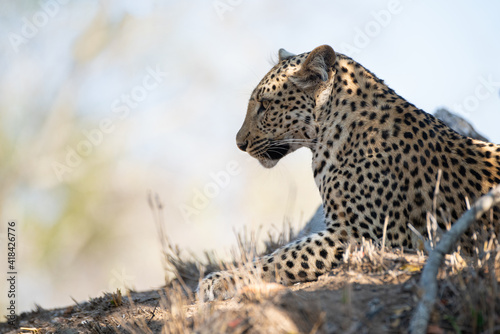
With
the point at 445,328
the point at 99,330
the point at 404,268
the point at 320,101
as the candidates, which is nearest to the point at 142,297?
the point at 99,330

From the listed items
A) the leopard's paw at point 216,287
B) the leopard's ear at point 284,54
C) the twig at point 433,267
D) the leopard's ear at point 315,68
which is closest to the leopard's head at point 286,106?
the leopard's ear at point 315,68

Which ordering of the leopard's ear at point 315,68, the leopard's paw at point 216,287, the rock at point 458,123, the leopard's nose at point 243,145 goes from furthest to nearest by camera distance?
the rock at point 458,123, the leopard's nose at point 243,145, the leopard's ear at point 315,68, the leopard's paw at point 216,287

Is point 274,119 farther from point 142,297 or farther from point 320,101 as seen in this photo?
point 142,297

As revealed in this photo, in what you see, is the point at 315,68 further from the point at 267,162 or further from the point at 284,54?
the point at 267,162

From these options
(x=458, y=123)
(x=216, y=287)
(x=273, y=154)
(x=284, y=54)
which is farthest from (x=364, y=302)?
(x=458, y=123)

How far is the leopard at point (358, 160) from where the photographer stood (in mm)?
6113

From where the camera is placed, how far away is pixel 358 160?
6.45 meters

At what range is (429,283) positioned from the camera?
153 inches

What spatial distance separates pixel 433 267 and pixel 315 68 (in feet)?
11.3

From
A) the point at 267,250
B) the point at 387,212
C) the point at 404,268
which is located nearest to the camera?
the point at 404,268

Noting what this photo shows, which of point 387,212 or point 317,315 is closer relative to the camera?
point 317,315

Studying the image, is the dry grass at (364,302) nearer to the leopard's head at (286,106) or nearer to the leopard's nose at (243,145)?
the leopard's head at (286,106)

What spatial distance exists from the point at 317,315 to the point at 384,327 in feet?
1.63

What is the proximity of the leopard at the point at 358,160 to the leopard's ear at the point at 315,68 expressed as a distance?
0.01m
